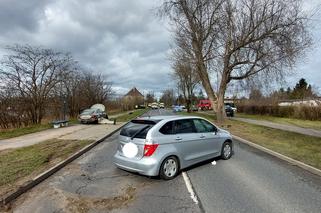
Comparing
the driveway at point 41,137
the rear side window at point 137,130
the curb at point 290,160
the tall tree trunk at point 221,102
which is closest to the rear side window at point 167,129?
the rear side window at point 137,130

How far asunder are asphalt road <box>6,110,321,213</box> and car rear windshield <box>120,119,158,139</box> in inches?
43.3

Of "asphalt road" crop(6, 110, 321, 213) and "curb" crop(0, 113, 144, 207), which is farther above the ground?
"curb" crop(0, 113, 144, 207)

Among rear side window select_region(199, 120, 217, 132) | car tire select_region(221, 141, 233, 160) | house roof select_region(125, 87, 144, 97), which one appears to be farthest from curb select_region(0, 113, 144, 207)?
house roof select_region(125, 87, 144, 97)

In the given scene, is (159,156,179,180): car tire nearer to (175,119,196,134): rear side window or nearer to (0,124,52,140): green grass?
(175,119,196,134): rear side window

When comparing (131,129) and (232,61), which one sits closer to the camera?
(131,129)

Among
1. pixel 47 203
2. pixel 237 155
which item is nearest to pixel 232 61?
pixel 237 155

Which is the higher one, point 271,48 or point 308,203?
point 271,48

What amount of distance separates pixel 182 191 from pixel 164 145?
4.58ft

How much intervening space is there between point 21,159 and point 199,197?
6444mm

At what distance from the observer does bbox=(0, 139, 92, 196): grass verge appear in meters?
6.77

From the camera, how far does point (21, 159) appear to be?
9484 millimetres

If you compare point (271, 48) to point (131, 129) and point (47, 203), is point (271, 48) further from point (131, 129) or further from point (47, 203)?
point (47, 203)

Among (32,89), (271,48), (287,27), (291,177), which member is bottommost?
(291,177)

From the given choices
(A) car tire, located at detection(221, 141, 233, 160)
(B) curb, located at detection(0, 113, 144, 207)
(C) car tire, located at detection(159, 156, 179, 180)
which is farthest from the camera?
(A) car tire, located at detection(221, 141, 233, 160)
